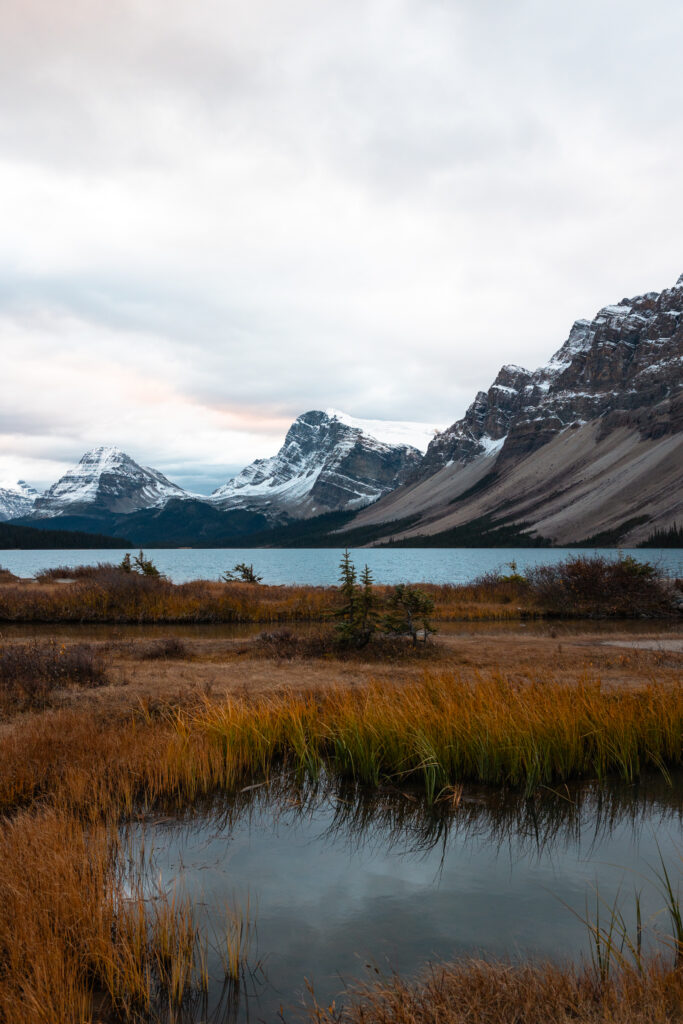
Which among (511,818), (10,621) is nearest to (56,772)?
(511,818)

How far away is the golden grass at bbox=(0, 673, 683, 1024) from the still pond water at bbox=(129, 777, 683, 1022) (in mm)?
385

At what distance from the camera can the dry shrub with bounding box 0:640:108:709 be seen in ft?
39.3

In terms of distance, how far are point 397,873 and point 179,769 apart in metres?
3.34

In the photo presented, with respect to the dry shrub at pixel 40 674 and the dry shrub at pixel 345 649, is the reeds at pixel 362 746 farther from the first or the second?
the dry shrub at pixel 345 649

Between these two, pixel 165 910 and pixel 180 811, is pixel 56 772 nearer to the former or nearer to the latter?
pixel 180 811

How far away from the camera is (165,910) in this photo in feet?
15.2

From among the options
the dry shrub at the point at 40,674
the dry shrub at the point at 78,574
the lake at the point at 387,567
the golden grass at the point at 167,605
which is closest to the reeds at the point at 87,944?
the dry shrub at the point at 40,674

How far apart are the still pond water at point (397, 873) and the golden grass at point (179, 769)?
15.2 inches

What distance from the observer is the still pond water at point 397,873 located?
4520 mm

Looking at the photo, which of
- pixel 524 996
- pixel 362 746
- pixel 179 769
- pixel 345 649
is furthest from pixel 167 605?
pixel 524 996

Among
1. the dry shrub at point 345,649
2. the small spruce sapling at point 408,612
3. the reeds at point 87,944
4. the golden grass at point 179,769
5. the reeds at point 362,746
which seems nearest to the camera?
the reeds at point 87,944

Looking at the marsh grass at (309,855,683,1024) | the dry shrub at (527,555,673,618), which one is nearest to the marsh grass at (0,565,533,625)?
the dry shrub at (527,555,673,618)

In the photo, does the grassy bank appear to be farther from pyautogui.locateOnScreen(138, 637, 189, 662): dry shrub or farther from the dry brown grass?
the dry brown grass

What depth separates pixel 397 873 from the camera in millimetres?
5918
